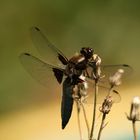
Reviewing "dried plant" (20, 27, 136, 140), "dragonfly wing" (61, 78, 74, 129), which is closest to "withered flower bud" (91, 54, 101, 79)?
"dried plant" (20, 27, 136, 140)

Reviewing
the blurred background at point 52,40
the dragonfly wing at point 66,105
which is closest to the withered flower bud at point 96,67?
the dragonfly wing at point 66,105

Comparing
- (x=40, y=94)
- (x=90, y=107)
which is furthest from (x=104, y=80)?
(x=40, y=94)

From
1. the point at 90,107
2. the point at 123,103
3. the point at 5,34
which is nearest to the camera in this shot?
the point at 90,107

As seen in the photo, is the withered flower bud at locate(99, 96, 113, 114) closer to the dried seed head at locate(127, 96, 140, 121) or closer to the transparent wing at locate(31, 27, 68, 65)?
the dried seed head at locate(127, 96, 140, 121)

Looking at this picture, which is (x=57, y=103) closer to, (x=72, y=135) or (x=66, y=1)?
(x=72, y=135)

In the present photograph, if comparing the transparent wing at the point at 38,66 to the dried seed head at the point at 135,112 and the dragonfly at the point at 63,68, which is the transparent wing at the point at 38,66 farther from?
→ the dried seed head at the point at 135,112

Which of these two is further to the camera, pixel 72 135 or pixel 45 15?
pixel 45 15
